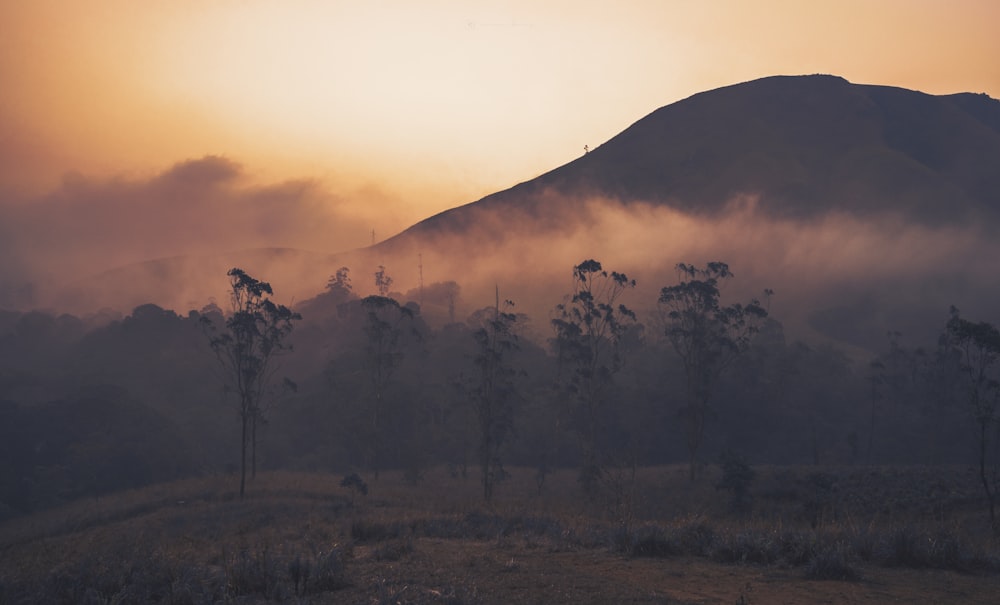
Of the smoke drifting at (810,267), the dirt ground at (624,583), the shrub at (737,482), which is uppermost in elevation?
the smoke drifting at (810,267)

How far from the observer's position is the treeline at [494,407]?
56750 millimetres

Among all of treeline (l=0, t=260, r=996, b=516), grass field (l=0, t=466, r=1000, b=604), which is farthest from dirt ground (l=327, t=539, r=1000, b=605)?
treeline (l=0, t=260, r=996, b=516)

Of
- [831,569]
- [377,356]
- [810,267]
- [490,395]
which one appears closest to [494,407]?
[490,395]

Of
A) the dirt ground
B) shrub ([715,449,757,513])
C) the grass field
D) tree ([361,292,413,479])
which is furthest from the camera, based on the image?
Answer: tree ([361,292,413,479])

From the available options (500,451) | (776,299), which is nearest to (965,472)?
(500,451)

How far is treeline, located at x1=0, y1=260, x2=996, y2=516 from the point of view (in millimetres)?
56750

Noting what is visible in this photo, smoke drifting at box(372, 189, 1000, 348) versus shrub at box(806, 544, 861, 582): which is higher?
smoke drifting at box(372, 189, 1000, 348)

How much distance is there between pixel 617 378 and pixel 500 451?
914 inches

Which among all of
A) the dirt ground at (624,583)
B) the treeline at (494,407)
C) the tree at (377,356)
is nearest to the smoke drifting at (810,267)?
the treeline at (494,407)

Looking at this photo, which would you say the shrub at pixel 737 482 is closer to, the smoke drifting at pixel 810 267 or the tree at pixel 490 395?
the tree at pixel 490 395

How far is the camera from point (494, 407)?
58844mm

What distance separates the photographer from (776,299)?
153000 mm

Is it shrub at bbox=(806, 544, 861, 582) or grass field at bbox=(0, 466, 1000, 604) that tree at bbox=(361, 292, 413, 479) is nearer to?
grass field at bbox=(0, 466, 1000, 604)

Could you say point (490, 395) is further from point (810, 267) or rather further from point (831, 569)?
point (810, 267)
